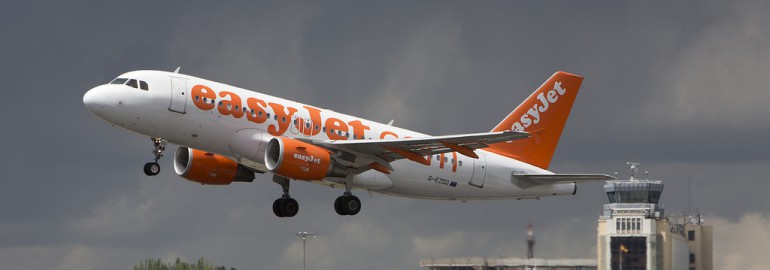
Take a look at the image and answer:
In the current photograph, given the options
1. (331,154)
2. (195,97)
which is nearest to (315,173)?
(331,154)

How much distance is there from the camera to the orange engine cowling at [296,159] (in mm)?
67312

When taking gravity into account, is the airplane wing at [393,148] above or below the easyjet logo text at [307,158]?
above

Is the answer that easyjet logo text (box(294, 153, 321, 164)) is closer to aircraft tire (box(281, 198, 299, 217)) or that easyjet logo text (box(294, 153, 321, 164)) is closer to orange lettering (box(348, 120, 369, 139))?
orange lettering (box(348, 120, 369, 139))

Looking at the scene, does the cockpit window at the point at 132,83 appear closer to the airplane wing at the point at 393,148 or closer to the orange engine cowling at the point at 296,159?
the orange engine cowling at the point at 296,159

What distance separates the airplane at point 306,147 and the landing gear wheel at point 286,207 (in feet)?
0.16

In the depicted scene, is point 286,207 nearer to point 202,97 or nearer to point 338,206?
point 338,206

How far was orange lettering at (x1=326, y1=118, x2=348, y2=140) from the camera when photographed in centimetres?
7019

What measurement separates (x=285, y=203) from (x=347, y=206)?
437 centimetres

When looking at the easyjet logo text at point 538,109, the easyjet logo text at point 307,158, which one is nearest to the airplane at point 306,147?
Answer: the easyjet logo text at point 307,158

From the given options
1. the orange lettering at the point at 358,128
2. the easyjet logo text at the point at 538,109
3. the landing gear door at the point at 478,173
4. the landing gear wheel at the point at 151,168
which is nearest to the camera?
the landing gear wheel at the point at 151,168

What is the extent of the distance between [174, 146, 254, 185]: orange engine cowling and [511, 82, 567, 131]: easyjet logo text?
14.6 m

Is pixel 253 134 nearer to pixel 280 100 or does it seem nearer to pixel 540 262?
pixel 280 100

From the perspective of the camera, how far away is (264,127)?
68.2 meters

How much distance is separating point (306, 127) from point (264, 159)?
256 centimetres
